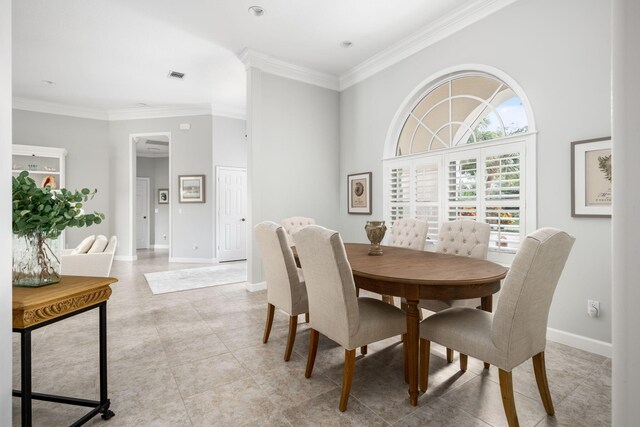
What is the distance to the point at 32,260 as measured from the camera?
4.92 feet

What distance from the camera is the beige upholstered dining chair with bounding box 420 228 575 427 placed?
1.43 m

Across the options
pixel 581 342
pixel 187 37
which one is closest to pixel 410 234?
pixel 581 342

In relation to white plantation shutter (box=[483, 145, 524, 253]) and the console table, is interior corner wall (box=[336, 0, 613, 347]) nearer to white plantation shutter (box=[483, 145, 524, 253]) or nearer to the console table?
white plantation shutter (box=[483, 145, 524, 253])

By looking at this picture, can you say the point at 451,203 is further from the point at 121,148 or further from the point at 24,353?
the point at 121,148

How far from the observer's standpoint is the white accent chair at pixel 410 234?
3083mm

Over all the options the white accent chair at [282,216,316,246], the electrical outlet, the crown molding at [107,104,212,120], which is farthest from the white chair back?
the crown molding at [107,104,212,120]

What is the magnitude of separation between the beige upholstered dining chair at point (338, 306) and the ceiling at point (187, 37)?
2730mm

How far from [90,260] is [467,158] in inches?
184

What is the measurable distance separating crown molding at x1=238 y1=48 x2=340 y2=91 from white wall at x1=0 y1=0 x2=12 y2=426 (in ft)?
11.2

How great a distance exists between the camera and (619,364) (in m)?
0.73

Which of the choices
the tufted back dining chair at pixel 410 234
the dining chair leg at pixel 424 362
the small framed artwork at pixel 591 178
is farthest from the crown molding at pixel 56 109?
the small framed artwork at pixel 591 178

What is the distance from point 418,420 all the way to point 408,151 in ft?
10.6

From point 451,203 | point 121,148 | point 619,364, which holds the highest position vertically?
point 121,148

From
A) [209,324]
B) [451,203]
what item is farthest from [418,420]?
[451,203]
